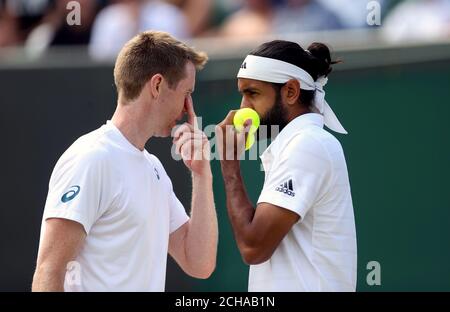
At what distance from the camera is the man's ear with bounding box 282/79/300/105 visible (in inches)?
183

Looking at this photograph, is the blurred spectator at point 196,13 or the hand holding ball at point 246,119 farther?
the blurred spectator at point 196,13

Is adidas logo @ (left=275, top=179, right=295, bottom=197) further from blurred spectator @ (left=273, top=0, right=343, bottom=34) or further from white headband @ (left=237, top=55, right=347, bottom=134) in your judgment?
blurred spectator @ (left=273, top=0, right=343, bottom=34)

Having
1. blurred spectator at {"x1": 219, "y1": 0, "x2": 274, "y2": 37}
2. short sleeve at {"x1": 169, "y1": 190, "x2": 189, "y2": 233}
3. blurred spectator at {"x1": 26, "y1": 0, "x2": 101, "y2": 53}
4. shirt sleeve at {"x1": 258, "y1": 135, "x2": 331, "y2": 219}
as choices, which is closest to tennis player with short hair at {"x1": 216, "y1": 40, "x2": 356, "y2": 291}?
shirt sleeve at {"x1": 258, "y1": 135, "x2": 331, "y2": 219}

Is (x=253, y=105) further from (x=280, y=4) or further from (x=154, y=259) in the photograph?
(x=280, y=4)

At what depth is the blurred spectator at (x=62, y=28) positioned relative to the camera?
9508 mm

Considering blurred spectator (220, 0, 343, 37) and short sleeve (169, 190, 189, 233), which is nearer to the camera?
short sleeve (169, 190, 189, 233)

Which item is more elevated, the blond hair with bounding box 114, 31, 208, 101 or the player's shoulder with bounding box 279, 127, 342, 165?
the blond hair with bounding box 114, 31, 208, 101

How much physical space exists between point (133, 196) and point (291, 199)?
68 centimetres

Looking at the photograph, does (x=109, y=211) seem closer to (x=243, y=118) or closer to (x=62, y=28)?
(x=243, y=118)

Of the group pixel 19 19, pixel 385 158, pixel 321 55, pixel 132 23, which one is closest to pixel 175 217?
pixel 321 55

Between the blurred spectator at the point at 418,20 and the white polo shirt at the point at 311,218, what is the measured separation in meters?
4.23

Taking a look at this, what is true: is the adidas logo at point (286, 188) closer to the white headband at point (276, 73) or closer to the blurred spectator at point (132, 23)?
the white headband at point (276, 73)

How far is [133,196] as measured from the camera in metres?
4.41

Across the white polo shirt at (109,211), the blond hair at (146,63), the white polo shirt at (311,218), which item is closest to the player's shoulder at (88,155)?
the white polo shirt at (109,211)
